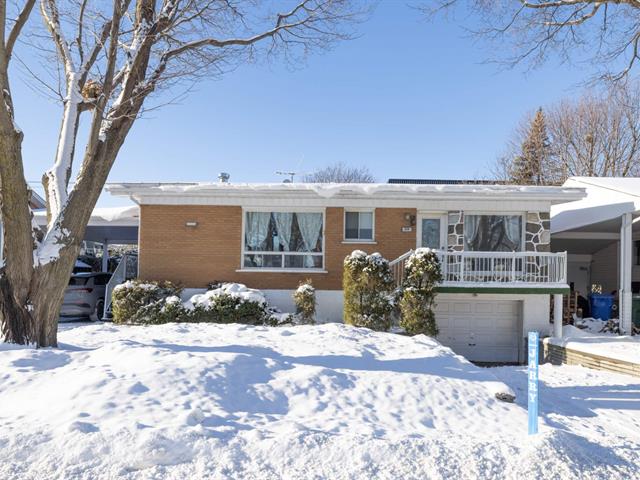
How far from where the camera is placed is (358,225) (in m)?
12.7

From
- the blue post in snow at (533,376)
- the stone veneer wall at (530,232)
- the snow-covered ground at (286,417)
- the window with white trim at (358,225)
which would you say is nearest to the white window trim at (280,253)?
the window with white trim at (358,225)

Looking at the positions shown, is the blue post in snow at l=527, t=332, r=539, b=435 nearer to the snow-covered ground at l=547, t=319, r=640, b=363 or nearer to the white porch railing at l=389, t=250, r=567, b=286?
the snow-covered ground at l=547, t=319, r=640, b=363

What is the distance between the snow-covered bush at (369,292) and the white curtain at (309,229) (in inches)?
83.4

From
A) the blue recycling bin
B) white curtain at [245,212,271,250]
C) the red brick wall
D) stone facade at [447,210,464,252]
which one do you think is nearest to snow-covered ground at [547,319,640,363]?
the blue recycling bin

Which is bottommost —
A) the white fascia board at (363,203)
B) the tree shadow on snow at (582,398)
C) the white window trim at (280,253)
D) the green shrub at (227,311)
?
the tree shadow on snow at (582,398)

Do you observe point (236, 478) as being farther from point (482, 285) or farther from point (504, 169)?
point (504, 169)

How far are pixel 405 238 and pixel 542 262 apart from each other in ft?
11.5

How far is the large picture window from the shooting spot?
12.7 meters

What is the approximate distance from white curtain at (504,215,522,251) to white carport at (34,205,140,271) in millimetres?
10885

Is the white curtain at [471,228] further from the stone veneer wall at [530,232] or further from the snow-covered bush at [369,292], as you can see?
the snow-covered bush at [369,292]

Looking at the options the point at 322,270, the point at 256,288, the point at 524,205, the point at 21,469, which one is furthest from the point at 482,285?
the point at 21,469

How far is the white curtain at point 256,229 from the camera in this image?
12773 mm

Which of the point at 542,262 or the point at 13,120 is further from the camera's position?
the point at 542,262

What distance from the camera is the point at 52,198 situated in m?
7.03
